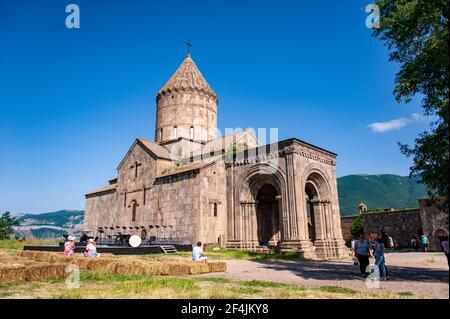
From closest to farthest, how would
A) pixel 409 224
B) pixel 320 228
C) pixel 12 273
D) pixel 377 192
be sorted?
1. pixel 12 273
2. pixel 320 228
3. pixel 409 224
4. pixel 377 192

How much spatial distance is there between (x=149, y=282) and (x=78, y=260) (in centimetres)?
484

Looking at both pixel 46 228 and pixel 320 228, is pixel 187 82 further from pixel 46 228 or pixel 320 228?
pixel 46 228

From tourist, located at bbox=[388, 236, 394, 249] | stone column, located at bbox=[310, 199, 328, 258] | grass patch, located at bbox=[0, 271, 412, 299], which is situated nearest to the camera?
grass patch, located at bbox=[0, 271, 412, 299]

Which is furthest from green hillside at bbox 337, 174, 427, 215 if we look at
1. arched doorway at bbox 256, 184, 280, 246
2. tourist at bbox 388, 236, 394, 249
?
arched doorway at bbox 256, 184, 280, 246

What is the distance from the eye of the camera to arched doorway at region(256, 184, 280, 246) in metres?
25.2

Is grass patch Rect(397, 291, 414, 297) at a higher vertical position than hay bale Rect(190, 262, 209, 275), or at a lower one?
lower

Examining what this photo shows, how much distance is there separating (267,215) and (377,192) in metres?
143

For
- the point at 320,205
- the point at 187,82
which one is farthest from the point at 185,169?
the point at 187,82

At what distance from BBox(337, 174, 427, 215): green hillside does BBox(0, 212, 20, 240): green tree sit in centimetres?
11060

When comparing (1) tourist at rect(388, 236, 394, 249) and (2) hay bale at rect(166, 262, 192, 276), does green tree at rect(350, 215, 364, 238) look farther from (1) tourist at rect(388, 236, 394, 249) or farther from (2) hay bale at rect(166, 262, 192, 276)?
(2) hay bale at rect(166, 262, 192, 276)

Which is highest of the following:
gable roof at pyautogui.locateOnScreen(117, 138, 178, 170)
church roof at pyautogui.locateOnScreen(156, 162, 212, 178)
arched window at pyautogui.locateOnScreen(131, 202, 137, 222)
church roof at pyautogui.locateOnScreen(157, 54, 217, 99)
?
church roof at pyautogui.locateOnScreen(157, 54, 217, 99)

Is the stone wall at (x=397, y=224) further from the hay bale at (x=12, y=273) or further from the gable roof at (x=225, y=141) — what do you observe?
the hay bale at (x=12, y=273)

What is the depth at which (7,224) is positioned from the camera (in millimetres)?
44781

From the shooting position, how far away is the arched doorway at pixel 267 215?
25.2m
